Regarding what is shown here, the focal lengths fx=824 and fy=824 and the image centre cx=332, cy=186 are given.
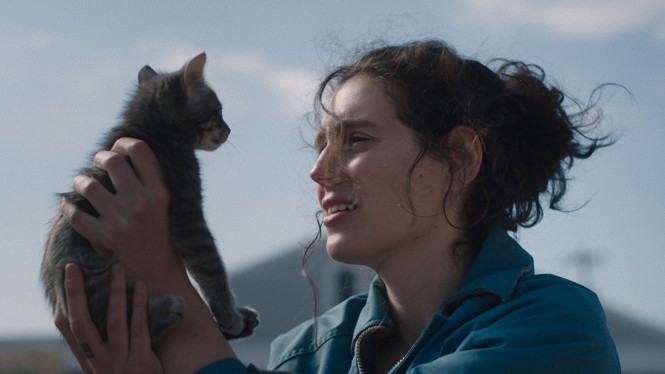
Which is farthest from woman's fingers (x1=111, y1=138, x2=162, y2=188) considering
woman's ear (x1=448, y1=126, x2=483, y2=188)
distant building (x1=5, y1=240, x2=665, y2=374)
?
distant building (x1=5, y1=240, x2=665, y2=374)

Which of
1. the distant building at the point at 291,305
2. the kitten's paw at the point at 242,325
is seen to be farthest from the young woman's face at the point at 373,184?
the distant building at the point at 291,305

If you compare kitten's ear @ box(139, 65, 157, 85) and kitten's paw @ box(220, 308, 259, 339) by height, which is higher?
kitten's ear @ box(139, 65, 157, 85)

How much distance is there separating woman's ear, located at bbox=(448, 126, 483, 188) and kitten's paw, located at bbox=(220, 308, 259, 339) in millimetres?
923

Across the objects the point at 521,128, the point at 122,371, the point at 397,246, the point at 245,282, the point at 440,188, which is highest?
the point at 521,128

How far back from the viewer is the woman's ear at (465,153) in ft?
9.00

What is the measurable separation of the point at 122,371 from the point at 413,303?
939 mm

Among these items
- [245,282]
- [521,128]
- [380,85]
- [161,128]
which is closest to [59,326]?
[161,128]

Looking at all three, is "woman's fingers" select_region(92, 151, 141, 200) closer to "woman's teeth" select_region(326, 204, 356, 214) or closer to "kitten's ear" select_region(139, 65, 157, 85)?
"woman's teeth" select_region(326, 204, 356, 214)

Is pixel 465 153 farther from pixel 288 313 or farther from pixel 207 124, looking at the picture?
pixel 288 313

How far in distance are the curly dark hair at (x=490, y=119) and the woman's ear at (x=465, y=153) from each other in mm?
21

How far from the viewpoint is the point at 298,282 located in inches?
462

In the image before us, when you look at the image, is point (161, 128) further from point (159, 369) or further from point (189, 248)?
point (159, 369)

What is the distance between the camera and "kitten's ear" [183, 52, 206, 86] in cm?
330

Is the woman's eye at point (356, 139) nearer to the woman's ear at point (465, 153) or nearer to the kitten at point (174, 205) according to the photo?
the woman's ear at point (465, 153)
